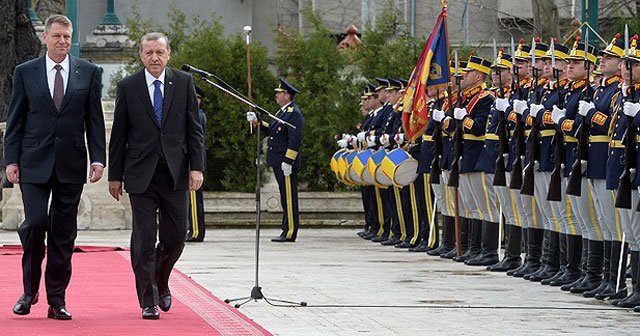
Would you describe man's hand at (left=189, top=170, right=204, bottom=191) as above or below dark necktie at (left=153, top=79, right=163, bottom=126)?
below

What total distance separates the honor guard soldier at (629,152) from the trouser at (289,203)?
891 centimetres

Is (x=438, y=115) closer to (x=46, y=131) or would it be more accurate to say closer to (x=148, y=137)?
(x=148, y=137)

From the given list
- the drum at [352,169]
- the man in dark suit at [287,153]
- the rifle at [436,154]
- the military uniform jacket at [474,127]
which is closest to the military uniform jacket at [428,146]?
the rifle at [436,154]

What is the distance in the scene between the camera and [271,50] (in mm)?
38062

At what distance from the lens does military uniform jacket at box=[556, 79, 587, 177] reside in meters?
13.5

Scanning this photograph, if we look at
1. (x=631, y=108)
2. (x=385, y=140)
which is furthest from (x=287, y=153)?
(x=631, y=108)

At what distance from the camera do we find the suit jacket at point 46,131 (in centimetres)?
1074

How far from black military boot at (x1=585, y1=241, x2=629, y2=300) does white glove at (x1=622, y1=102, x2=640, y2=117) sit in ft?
4.46

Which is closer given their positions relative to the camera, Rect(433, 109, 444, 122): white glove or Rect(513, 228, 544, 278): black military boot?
Rect(513, 228, 544, 278): black military boot

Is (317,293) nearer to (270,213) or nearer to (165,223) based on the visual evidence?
(165,223)

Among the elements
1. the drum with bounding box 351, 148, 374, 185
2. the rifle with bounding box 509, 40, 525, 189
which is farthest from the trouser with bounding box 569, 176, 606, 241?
the drum with bounding box 351, 148, 374, 185

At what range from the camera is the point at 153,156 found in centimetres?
1080

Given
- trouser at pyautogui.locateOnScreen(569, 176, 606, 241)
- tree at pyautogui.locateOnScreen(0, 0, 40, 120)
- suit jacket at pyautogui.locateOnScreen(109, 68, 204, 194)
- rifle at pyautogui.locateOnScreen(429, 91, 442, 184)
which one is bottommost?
trouser at pyautogui.locateOnScreen(569, 176, 606, 241)

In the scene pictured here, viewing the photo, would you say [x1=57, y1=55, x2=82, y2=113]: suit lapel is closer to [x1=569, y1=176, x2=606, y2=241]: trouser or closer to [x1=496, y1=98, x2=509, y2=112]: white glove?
[x1=569, y1=176, x2=606, y2=241]: trouser
